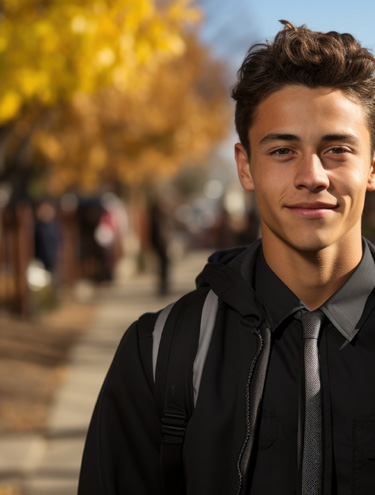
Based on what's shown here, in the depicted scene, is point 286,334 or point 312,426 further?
point 286,334

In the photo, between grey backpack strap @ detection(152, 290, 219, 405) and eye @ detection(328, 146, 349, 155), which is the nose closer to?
eye @ detection(328, 146, 349, 155)

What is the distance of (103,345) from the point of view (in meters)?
10.8

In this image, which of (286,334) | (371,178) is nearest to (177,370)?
(286,334)

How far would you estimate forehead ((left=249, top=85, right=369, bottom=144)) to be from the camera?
6.69 ft

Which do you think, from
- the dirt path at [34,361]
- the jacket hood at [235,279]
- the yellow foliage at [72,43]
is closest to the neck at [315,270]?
the jacket hood at [235,279]

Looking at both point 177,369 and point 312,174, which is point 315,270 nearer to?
point 312,174

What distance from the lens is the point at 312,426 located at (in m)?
1.95

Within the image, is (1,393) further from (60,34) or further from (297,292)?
(297,292)

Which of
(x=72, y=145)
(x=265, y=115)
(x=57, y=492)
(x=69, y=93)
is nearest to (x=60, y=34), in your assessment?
(x=69, y=93)

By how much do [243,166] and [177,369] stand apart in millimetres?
639

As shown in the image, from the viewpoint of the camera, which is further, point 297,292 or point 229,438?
point 297,292

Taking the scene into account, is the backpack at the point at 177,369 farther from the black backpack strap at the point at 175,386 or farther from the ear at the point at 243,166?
the ear at the point at 243,166

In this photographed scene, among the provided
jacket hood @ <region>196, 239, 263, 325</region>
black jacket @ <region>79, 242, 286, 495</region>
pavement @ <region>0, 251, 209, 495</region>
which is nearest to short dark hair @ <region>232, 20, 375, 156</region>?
jacket hood @ <region>196, 239, 263, 325</region>

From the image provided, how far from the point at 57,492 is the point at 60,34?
11.4 ft
